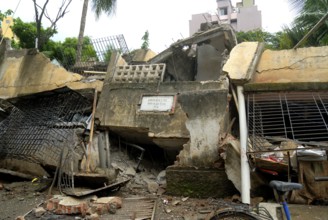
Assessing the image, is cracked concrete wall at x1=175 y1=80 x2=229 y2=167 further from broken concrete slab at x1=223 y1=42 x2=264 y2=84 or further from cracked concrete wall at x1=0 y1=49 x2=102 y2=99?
cracked concrete wall at x1=0 y1=49 x2=102 y2=99

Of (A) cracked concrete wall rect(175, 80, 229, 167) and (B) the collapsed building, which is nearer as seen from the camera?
(B) the collapsed building

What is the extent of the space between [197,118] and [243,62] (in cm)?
153

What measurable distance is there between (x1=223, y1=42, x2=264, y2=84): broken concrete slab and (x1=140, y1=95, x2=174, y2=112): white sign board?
4.45 ft

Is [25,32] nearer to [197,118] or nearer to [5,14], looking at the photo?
[5,14]

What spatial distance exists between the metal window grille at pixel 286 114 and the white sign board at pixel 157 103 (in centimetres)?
165

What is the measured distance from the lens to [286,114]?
6852 mm

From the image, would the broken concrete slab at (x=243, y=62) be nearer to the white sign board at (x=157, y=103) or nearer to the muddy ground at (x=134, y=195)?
the white sign board at (x=157, y=103)

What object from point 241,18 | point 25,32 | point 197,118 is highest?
point 241,18

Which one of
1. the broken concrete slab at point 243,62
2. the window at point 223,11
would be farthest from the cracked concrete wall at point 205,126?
the window at point 223,11

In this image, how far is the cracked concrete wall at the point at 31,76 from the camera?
9047 millimetres

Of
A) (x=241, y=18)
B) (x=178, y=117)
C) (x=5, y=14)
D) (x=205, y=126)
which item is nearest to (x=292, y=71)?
(x=205, y=126)

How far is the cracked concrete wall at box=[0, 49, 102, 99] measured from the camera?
29.7 ft

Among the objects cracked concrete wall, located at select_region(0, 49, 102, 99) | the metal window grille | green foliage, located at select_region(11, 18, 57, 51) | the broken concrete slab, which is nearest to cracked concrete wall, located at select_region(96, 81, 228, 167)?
the broken concrete slab

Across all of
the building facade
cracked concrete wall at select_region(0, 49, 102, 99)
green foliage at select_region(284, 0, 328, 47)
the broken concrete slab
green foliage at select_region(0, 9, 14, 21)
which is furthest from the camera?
the building facade
